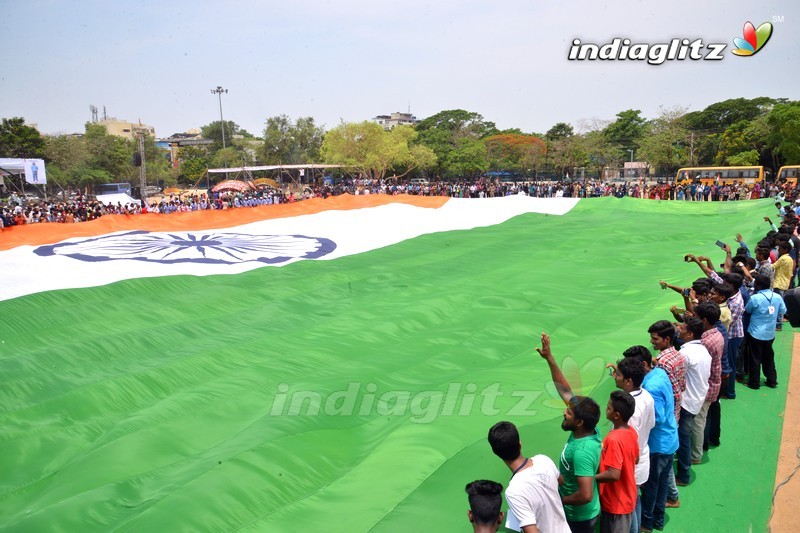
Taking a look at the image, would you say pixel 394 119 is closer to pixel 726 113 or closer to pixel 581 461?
pixel 726 113

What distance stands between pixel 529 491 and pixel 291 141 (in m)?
57.7

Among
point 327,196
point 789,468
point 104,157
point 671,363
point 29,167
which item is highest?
point 104,157

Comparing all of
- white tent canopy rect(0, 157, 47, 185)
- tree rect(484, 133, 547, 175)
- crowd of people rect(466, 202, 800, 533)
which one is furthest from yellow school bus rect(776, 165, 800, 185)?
white tent canopy rect(0, 157, 47, 185)

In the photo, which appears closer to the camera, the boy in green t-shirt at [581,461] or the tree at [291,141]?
the boy in green t-shirt at [581,461]

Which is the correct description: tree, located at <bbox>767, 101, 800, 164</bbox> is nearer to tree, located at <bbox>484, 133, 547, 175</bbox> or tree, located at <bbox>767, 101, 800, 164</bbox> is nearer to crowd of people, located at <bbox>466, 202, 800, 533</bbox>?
tree, located at <bbox>484, 133, 547, 175</bbox>

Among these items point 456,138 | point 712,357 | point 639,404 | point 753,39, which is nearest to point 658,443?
point 639,404

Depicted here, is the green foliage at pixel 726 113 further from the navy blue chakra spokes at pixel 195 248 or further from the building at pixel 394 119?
the building at pixel 394 119

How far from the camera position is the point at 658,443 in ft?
11.6

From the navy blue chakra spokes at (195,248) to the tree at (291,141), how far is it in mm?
45064

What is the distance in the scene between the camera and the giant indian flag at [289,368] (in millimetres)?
3262

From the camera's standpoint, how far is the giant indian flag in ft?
10.7

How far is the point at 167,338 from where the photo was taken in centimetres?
623

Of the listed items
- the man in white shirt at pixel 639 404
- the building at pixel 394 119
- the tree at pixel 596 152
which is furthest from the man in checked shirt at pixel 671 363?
the building at pixel 394 119

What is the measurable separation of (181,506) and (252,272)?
650cm
